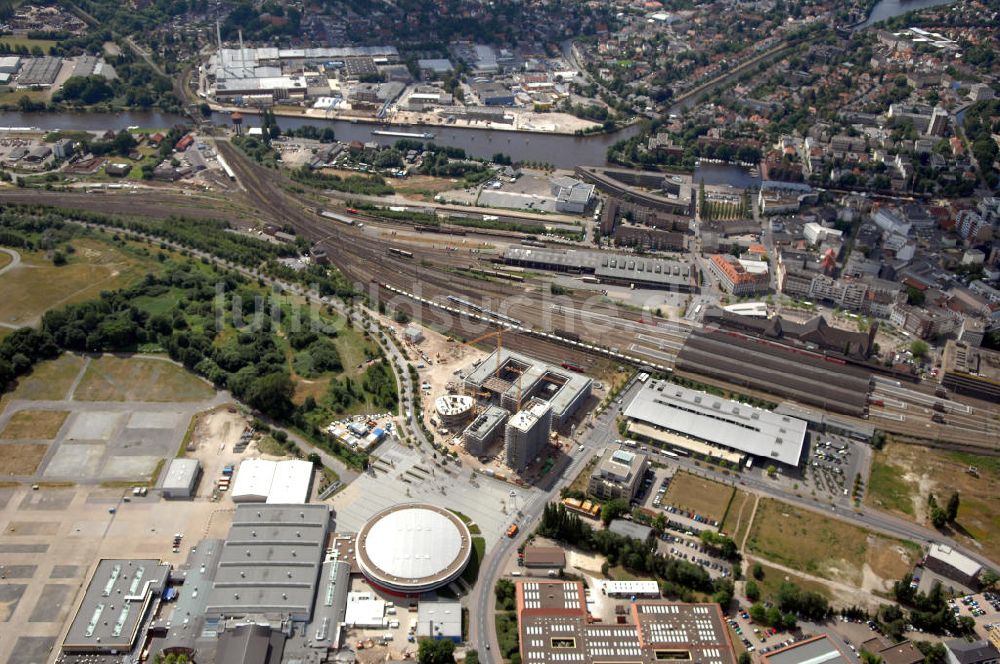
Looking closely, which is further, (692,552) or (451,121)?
(451,121)

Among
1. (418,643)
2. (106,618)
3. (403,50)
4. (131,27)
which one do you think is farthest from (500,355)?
(131,27)

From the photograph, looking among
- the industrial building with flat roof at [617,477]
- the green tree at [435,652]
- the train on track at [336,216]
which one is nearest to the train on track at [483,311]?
the train on track at [336,216]

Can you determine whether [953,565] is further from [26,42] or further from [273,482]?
[26,42]

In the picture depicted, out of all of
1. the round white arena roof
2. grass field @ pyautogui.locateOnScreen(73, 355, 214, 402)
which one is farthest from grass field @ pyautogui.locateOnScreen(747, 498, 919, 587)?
grass field @ pyautogui.locateOnScreen(73, 355, 214, 402)

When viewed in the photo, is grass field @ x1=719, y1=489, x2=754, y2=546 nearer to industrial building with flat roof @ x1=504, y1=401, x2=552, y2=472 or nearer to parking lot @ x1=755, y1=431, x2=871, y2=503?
parking lot @ x1=755, y1=431, x2=871, y2=503

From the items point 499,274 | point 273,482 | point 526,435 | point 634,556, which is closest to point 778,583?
point 634,556

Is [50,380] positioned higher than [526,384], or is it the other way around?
[526,384]

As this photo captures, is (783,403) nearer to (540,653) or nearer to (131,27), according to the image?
(540,653)
